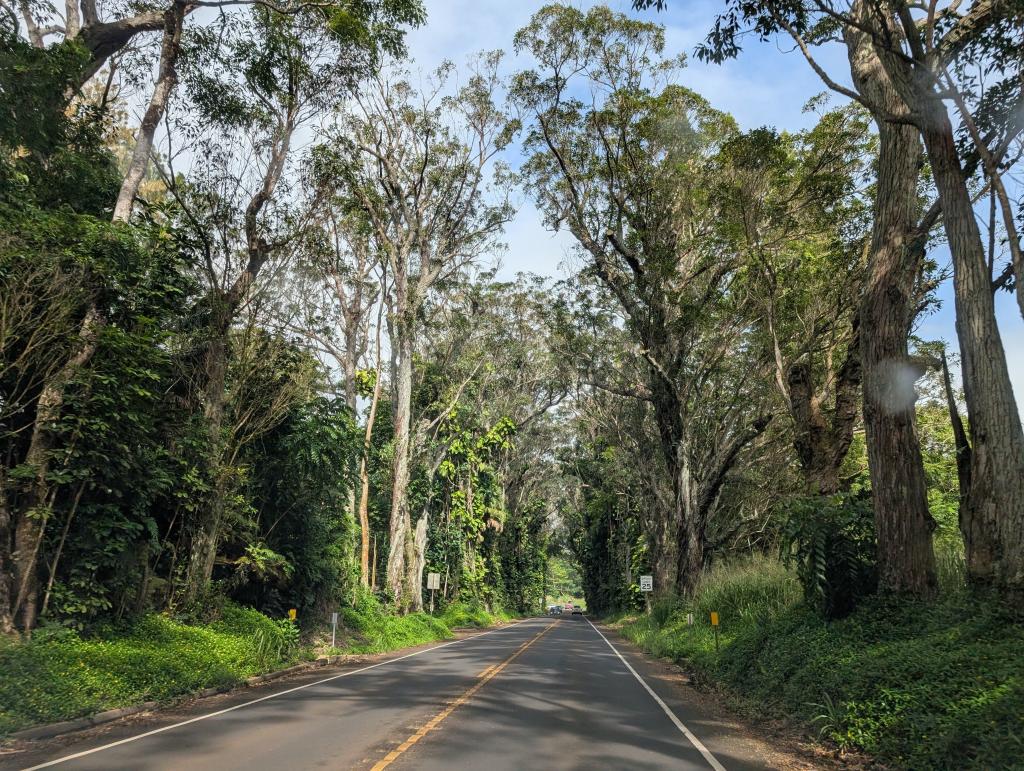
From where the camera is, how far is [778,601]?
15.2 m

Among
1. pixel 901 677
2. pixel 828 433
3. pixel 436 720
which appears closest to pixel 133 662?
pixel 436 720

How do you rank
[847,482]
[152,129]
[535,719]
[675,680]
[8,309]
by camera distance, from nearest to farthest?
[535,719], [8,309], [152,129], [675,680], [847,482]

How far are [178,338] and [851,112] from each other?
17.9m

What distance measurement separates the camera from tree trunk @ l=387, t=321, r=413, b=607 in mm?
26984

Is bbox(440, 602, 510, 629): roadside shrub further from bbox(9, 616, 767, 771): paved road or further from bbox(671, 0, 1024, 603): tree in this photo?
bbox(671, 0, 1024, 603): tree

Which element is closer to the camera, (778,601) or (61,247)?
(61,247)

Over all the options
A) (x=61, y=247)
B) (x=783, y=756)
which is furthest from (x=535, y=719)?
(x=61, y=247)

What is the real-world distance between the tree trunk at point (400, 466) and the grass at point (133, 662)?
31.7 feet

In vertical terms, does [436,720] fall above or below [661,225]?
below

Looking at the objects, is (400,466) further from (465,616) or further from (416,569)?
(465,616)

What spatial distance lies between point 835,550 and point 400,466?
1888 cm

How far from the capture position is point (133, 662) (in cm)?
1072

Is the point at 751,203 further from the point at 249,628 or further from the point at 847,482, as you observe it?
the point at 249,628

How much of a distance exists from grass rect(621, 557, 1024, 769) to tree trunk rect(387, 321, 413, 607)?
51.4ft
